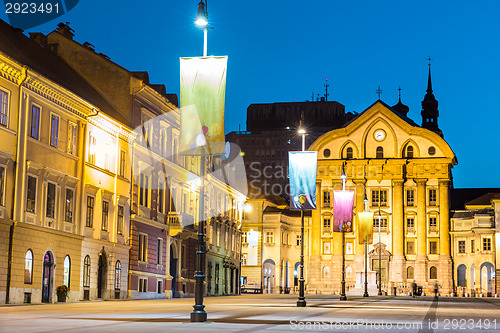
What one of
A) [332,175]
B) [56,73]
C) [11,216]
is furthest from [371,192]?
[11,216]

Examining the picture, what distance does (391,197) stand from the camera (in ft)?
382

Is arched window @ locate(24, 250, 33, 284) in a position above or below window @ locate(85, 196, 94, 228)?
below

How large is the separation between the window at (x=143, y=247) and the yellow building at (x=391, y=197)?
201 ft

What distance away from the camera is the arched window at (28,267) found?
3909cm

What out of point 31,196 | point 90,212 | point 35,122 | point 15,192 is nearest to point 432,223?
point 90,212

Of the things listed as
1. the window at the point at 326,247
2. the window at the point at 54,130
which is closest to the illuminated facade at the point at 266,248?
the window at the point at 326,247

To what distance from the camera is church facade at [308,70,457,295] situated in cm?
11344

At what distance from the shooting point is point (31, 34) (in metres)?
51.4

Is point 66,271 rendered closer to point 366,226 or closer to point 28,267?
point 28,267

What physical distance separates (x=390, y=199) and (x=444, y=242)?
31.1ft

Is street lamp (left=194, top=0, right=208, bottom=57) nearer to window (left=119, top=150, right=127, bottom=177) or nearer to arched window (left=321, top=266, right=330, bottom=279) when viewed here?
window (left=119, top=150, right=127, bottom=177)

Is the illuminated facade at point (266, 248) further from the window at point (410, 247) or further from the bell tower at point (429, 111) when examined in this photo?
the bell tower at point (429, 111)

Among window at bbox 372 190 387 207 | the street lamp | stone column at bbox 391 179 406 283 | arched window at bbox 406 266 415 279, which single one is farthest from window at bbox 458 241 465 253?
the street lamp

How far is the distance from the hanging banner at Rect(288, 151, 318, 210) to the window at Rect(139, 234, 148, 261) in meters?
19.6
